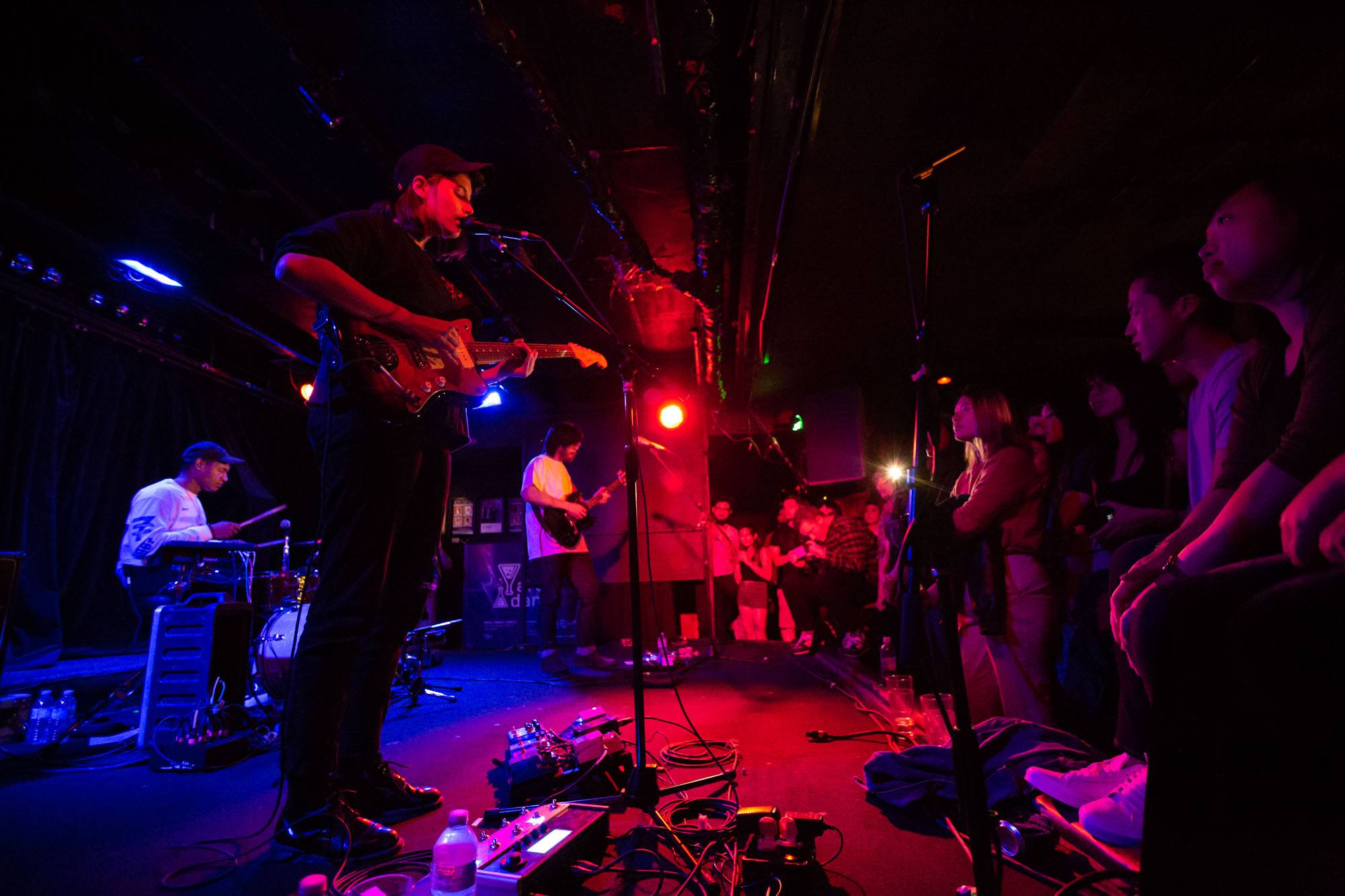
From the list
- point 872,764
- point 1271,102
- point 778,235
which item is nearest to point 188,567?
point 872,764

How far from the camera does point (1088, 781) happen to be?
5.85 feet

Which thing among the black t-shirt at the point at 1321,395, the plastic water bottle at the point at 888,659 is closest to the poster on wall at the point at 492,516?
the plastic water bottle at the point at 888,659

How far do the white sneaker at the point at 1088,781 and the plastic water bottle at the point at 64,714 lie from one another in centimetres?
495

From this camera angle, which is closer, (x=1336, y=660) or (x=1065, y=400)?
(x=1336, y=660)

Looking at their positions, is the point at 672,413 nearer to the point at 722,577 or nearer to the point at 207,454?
the point at 722,577

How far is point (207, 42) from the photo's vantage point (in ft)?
10.4

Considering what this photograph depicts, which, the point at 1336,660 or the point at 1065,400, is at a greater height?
the point at 1065,400

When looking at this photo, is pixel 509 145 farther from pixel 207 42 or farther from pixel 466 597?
pixel 466 597

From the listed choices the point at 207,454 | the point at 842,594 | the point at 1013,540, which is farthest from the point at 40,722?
the point at 842,594

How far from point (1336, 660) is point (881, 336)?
6.06 metres

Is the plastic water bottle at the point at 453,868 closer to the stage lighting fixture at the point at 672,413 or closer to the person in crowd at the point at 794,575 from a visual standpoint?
the person in crowd at the point at 794,575

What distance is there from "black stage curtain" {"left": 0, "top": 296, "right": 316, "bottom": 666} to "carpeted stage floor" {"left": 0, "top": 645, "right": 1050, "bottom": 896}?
151 inches

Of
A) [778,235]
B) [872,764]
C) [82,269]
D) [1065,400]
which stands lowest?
[872,764]

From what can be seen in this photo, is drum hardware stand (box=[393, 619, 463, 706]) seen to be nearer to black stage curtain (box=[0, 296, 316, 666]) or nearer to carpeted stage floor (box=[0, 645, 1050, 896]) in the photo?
carpeted stage floor (box=[0, 645, 1050, 896])
